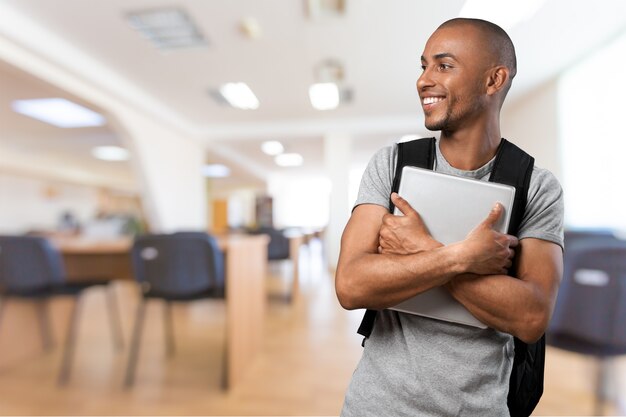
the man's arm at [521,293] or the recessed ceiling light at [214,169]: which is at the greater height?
the recessed ceiling light at [214,169]

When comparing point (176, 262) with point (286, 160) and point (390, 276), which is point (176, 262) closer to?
point (286, 160)

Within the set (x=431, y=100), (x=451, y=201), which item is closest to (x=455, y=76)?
(x=431, y=100)

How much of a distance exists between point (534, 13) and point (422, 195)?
320mm

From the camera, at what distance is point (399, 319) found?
19.9 inches

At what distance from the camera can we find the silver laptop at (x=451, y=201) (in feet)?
1.22

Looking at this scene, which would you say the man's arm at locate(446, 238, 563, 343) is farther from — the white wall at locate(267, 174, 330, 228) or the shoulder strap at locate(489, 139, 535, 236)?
the white wall at locate(267, 174, 330, 228)

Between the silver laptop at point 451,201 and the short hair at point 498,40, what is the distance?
14 cm

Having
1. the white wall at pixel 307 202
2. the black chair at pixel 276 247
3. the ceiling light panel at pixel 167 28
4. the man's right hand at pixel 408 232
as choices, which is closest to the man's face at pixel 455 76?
the man's right hand at pixel 408 232

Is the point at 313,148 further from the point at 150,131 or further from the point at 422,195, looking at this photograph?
the point at 150,131

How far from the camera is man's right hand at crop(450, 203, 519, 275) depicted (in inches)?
14.4

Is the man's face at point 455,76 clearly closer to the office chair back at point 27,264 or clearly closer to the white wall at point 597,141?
the white wall at point 597,141

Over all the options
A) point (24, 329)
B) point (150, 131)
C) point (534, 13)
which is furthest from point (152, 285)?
point (150, 131)

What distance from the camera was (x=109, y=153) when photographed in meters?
7.62

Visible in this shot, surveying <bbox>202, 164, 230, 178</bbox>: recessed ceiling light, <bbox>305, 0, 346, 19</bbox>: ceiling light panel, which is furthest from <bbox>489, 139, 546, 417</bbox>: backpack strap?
<bbox>202, 164, 230, 178</bbox>: recessed ceiling light
